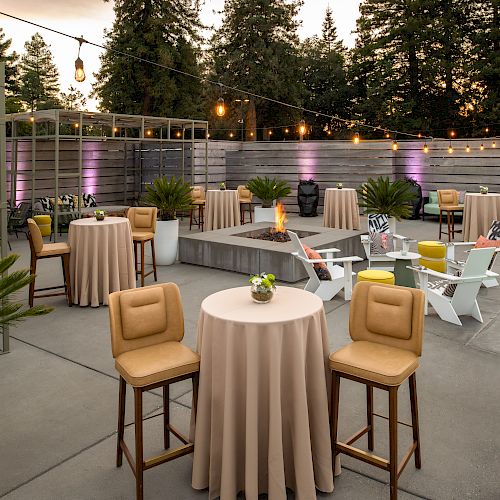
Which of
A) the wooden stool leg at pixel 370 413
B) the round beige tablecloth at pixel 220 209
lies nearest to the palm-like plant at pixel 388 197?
the round beige tablecloth at pixel 220 209

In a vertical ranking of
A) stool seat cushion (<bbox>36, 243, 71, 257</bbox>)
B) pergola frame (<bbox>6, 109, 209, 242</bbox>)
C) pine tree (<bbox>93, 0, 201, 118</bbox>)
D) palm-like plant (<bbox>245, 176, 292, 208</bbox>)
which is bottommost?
stool seat cushion (<bbox>36, 243, 71, 257</bbox>)

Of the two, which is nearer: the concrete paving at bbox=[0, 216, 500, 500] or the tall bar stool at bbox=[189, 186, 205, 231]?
the concrete paving at bbox=[0, 216, 500, 500]

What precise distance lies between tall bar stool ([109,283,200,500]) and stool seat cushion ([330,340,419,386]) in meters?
0.74

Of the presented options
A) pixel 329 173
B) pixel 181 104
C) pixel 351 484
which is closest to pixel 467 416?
pixel 351 484

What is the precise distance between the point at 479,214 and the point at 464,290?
550cm

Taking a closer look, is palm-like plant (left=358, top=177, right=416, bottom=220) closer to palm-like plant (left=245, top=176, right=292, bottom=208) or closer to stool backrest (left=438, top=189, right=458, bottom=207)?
palm-like plant (left=245, top=176, right=292, bottom=208)

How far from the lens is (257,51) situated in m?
24.5

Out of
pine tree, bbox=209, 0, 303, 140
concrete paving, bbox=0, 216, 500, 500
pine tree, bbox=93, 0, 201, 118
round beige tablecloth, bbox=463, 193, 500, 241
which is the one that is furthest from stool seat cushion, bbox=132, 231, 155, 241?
pine tree, bbox=209, 0, 303, 140

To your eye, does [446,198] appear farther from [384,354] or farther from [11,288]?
[11,288]

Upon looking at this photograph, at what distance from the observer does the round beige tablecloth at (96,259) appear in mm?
5965

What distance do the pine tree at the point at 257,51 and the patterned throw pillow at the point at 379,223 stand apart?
16.5 metres

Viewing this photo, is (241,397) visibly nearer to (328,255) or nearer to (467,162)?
(328,255)

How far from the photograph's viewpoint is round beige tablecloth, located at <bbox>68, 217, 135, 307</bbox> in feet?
19.6

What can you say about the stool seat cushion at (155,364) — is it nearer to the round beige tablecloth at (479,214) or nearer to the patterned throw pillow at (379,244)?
the patterned throw pillow at (379,244)
